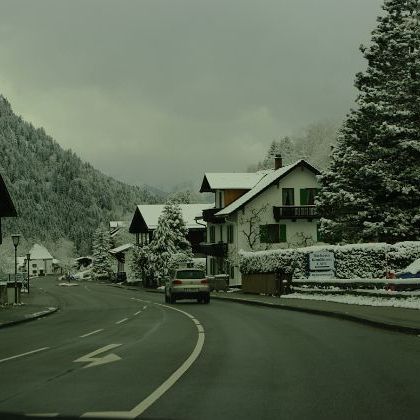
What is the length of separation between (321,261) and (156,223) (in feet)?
178

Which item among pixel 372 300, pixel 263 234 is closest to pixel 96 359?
pixel 372 300

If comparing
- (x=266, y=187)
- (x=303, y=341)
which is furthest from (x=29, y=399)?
(x=266, y=187)

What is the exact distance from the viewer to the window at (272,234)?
59250 mm

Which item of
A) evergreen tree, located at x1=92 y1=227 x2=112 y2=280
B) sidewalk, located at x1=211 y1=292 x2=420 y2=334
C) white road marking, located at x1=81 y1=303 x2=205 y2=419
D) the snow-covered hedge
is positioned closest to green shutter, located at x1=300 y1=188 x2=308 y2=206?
the snow-covered hedge

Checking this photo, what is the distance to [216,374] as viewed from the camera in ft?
33.1

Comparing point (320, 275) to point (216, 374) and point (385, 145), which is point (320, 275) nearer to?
point (385, 145)

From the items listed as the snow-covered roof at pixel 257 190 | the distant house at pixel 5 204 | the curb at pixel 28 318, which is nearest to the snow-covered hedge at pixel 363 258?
the curb at pixel 28 318

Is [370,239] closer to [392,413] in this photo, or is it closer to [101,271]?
[392,413]

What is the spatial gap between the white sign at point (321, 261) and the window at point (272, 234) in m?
24.0

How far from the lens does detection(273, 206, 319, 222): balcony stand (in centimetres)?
5938

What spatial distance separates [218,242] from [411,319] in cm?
4603

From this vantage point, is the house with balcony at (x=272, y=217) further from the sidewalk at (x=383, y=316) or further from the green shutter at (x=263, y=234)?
the sidewalk at (x=383, y=316)

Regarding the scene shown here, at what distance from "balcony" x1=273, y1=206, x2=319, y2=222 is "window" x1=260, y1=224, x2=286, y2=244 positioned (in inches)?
31.8

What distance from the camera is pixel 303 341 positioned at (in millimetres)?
14977
